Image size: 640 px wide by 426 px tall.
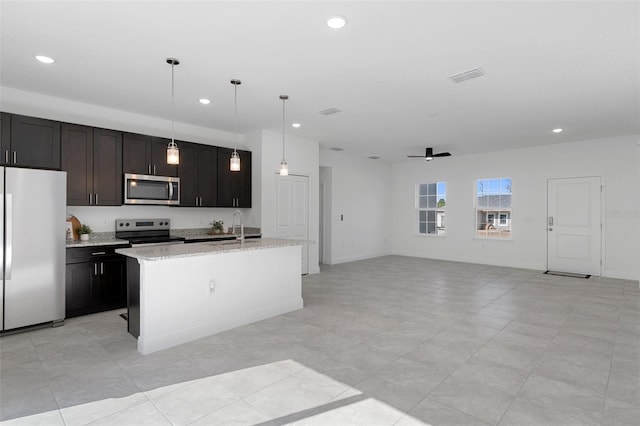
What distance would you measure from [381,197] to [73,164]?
7.22 meters

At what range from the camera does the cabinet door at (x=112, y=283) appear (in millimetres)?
4344

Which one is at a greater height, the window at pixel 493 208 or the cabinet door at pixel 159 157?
the cabinet door at pixel 159 157

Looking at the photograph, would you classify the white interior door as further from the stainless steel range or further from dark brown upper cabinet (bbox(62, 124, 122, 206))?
dark brown upper cabinet (bbox(62, 124, 122, 206))

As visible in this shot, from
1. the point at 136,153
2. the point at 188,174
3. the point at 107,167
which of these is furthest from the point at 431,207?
the point at 107,167

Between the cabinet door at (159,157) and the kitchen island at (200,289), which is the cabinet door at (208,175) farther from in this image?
the kitchen island at (200,289)

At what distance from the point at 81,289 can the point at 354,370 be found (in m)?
3.45

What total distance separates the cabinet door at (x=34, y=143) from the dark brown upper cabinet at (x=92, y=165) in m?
0.09

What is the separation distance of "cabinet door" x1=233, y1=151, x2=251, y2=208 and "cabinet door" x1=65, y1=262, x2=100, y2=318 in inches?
96.9

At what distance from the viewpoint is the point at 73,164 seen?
428 cm

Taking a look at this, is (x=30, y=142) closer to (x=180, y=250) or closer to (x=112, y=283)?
(x=112, y=283)

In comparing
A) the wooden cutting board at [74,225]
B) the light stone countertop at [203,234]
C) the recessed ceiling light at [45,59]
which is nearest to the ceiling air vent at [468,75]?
the light stone countertop at [203,234]

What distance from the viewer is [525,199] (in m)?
7.78

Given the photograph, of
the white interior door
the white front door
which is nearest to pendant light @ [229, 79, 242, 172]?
the white interior door

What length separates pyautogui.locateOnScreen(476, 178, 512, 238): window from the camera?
8117 millimetres
